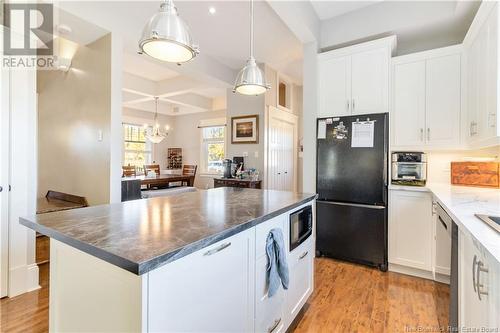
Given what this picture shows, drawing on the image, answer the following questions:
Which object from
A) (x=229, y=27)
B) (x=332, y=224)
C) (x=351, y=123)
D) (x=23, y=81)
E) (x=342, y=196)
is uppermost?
(x=229, y=27)

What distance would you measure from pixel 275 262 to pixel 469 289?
0.91 metres

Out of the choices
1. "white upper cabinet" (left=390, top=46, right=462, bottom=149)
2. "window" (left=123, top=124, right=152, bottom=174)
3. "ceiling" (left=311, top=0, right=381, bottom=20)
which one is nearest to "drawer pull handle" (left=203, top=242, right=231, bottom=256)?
"white upper cabinet" (left=390, top=46, right=462, bottom=149)

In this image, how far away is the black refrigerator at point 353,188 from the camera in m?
2.59

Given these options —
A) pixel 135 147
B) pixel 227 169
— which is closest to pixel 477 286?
pixel 227 169

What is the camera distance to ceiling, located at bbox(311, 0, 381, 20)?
279 centimetres

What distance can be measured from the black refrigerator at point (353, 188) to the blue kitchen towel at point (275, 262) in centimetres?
154

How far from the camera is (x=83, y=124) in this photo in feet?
10.6

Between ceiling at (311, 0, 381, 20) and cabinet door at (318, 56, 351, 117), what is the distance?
0.56 metres

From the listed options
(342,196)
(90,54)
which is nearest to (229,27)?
(90,54)

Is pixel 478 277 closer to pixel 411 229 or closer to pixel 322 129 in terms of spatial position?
pixel 411 229

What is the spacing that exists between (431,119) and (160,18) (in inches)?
106

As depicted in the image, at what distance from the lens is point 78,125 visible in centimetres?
331

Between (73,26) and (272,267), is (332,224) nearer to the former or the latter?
(272,267)

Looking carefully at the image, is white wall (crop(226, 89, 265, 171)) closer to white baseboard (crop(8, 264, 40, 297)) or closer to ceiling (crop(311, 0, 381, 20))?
ceiling (crop(311, 0, 381, 20))
